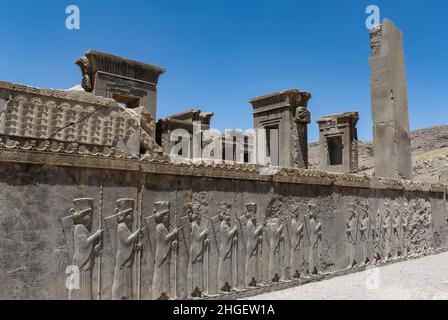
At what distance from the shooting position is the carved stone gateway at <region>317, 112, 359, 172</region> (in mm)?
19250

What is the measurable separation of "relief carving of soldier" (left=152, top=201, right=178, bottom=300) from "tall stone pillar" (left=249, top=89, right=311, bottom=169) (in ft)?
29.6

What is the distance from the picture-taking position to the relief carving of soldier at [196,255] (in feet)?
15.8

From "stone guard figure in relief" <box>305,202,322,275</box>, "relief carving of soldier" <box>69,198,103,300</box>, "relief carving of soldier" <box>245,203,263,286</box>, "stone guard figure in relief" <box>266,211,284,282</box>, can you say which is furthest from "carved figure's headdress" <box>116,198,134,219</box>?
"stone guard figure in relief" <box>305,202,322,275</box>

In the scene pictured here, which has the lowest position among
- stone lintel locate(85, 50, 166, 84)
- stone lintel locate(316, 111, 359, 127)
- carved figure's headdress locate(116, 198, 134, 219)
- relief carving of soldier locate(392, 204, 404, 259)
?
relief carving of soldier locate(392, 204, 404, 259)

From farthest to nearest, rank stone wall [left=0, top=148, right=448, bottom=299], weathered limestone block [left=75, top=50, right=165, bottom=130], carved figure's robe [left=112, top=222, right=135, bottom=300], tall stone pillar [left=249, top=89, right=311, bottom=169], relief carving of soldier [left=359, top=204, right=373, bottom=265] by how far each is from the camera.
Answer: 1. tall stone pillar [left=249, top=89, right=311, bottom=169]
2. weathered limestone block [left=75, top=50, right=165, bottom=130]
3. relief carving of soldier [left=359, top=204, right=373, bottom=265]
4. carved figure's robe [left=112, top=222, right=135, bottom=300]
5. stone wall [left=0, top=148, right=448, bottom=299]

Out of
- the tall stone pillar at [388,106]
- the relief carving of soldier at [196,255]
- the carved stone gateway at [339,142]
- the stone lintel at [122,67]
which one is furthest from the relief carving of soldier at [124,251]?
the carved stone gateway at [339,142]

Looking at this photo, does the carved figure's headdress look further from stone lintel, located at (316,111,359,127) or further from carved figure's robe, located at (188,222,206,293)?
stone lintel, located at (316,111,359,127)

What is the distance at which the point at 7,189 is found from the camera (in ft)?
11.5

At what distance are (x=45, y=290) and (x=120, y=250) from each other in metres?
0.77

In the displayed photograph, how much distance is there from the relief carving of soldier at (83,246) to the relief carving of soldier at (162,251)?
2.42ft

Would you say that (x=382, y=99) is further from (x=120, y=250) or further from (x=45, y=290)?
(x=45, y=290)

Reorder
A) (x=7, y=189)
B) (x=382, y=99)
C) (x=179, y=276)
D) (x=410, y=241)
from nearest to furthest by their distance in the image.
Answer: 1. (x=7, y=189)
2. (x=179, y=276)
3. (x=410, y=241)
4. (x=382, y=99)

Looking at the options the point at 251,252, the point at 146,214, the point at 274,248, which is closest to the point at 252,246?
the point at 251,252
